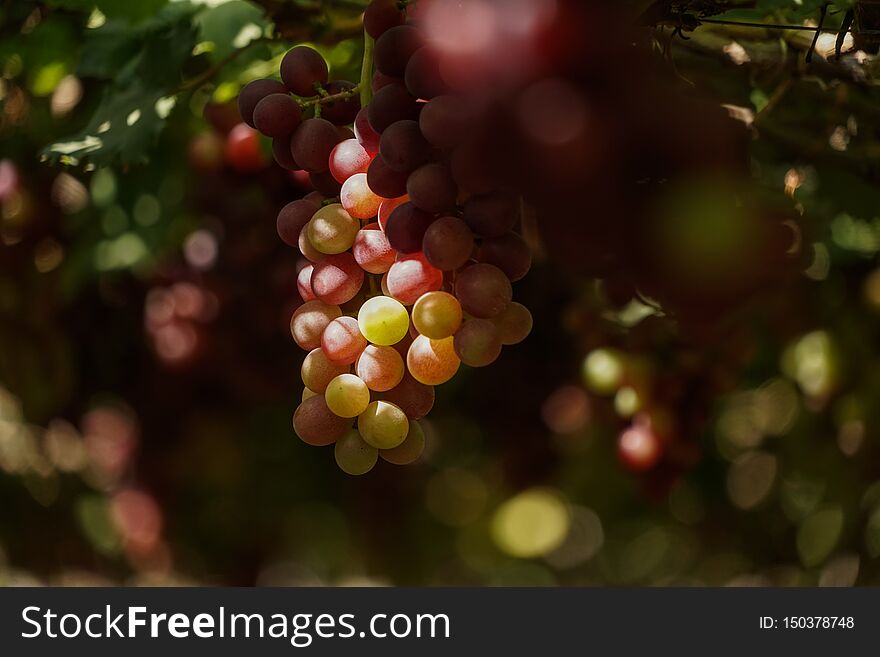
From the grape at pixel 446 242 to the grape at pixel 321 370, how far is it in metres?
0.12

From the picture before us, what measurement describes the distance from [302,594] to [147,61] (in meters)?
0.86

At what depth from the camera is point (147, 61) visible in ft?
3.23

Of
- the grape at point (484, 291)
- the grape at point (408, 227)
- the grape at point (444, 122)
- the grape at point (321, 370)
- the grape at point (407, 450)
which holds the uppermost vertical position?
the grape at point (444, 122)

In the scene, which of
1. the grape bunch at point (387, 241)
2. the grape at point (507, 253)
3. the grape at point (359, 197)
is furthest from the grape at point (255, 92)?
the grape at point (507, 253)

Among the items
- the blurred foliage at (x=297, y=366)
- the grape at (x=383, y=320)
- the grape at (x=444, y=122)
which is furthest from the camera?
the blurred foliage at (x=297, y=366)

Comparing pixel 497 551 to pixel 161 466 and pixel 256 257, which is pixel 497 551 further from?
pixel 256 257

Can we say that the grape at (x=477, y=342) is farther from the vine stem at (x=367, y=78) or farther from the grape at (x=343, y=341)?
the vine stem at (x=367, y=78)

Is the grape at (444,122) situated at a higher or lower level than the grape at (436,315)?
higher

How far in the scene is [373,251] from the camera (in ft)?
2.04

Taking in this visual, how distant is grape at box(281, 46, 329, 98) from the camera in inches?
26.2

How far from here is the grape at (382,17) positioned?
627 mm

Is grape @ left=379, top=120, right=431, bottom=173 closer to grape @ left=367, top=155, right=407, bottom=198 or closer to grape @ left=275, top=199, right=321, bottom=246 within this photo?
grape @ left=367, top=155, right=407, bottom=198

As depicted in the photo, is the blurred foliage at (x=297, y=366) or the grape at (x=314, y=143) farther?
the blurred foliage at (x=297, y=366)

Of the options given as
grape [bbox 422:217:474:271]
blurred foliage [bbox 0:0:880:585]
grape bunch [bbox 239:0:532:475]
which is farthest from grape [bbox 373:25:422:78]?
blurred foliage [bbox 0:0:880:585]
